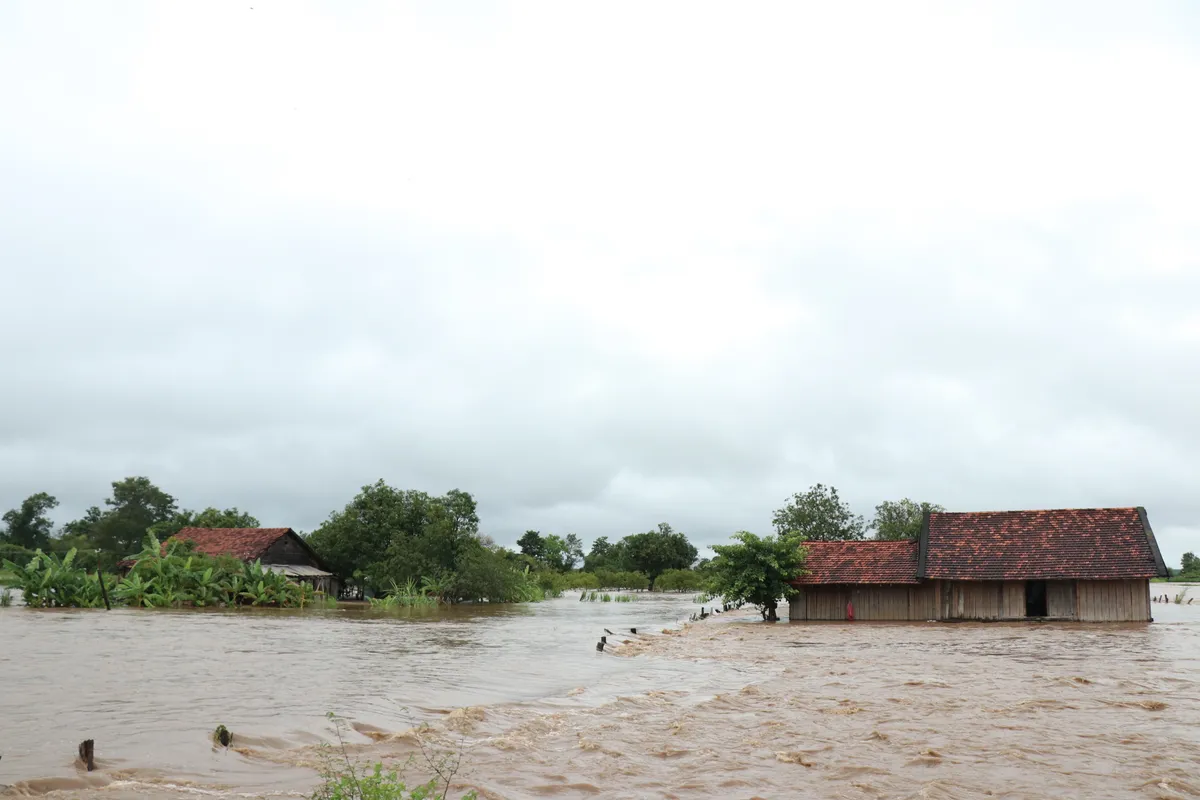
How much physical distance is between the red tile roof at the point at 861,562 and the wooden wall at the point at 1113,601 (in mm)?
5655

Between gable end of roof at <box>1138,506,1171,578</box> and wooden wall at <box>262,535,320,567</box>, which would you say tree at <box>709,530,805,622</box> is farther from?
wooden wall at <box>262,535,320,567</box>

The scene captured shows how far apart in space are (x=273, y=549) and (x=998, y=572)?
118ft

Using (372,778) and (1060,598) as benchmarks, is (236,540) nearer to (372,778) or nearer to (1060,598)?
(1060,598)

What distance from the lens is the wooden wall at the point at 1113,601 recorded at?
30.6 meters

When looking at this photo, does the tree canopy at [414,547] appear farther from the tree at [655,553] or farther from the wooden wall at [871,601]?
the tree at [655,553]

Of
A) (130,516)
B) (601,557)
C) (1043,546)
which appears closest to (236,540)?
(130,516)

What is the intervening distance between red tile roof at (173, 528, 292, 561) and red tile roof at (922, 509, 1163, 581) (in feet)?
110

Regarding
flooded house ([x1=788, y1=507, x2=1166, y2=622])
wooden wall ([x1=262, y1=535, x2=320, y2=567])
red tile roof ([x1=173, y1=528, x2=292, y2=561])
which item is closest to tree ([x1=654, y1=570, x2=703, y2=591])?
wooden wall ([x1=262, y1=535, x2=320, y2=567])

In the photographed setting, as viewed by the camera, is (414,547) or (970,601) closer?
(970,601)

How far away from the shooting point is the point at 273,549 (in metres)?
48.3

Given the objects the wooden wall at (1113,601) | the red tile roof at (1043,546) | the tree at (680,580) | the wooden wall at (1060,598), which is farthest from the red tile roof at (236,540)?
the tree at (680,580)

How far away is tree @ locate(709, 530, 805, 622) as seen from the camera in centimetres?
3219

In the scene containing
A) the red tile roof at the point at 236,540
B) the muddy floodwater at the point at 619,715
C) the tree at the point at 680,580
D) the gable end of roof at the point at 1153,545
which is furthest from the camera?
the tree at the point at 680,580

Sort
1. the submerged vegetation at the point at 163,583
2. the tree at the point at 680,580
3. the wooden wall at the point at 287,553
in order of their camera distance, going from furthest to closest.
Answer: the tree at the point at 680,580, the wooden wall at the point at 287,553, the submerged vegetation at the point at 163,583
